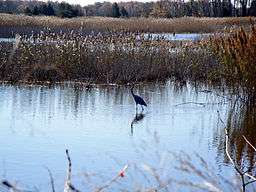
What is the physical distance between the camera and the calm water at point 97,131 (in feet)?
16.6

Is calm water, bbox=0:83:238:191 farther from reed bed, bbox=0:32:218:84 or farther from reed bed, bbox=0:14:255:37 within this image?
reed bed, bbox=0:14:255:37

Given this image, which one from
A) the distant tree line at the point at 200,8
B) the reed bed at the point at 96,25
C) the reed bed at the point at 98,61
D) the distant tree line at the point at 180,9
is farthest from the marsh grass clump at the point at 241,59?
the distant tree line at the point at 200,8

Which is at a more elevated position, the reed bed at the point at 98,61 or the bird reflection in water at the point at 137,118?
the reed bed at the point at 98,61

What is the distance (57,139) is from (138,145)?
769mm

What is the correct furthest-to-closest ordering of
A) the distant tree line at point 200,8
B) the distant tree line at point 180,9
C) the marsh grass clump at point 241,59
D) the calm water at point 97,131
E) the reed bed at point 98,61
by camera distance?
1. the distant tree line at point 200,8
2. the distant tree line at point 180,9
3. the reed bed at point 98,61
4. the marsh grass clump at point 241,59
5. the calm water at point 97,131

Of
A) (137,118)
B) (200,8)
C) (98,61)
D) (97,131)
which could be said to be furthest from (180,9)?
(97,131)

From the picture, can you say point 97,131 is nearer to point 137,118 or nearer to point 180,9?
point 137,118

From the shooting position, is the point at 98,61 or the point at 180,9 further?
the point at 180,9

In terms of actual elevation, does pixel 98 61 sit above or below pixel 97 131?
above

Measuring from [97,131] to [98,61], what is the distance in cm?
486

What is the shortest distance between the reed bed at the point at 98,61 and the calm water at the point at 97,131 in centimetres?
106

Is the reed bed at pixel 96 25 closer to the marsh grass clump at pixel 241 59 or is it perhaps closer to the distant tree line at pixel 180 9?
the marsh grass clump at pixel 241 59

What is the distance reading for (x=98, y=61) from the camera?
11.5 m

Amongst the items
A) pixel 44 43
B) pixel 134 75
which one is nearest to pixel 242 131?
pixel 134 75
